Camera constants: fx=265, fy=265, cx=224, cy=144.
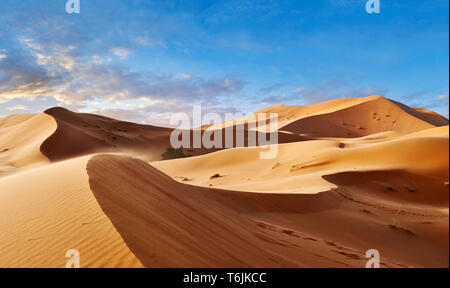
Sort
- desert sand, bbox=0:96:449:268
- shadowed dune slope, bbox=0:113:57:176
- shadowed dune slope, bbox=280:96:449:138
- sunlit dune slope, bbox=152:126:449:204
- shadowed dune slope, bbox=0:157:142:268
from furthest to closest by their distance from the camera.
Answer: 1. shadowed dune slope, bbox=280:96:449:138
2. shadowed dune slope, bbox=0:113:57:176
3. sunlit dune slope, bbox=152:126:449:204
4. desert sand, bbox=0:96:449:268
5. shadowed dune slope, bbox=0:157:142:268

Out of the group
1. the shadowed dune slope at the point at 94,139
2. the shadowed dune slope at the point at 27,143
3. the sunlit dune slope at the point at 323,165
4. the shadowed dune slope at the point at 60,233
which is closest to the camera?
the shadowed dune slope at the point at 60,233

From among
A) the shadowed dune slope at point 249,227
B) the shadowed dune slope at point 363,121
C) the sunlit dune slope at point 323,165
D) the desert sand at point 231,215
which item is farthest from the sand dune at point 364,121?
the shadowed dune slope at point 249,227

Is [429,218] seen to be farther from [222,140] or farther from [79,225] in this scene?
[222,140]

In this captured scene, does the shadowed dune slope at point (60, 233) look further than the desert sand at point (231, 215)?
No

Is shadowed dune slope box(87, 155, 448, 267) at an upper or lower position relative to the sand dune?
lower

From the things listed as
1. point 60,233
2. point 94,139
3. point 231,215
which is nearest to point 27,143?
point 94,139

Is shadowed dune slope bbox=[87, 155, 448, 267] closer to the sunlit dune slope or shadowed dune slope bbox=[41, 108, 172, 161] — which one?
the sunlit dune slope

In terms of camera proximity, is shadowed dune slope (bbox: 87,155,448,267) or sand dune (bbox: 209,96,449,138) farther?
sand dune (bbox: 209,96,449,138)

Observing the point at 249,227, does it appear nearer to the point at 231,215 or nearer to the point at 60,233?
the point at 231,215

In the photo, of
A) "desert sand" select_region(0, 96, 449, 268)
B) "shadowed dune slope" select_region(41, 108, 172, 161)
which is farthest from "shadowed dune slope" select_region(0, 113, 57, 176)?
"desert sand" select_region(0, 96, 449, 268)

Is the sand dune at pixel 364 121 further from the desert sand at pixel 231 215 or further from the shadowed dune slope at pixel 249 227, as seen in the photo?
the shadowed dune slope at pixel 249 227

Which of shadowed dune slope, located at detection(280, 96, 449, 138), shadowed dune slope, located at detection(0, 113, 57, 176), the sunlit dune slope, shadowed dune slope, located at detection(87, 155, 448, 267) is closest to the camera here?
shadowed dune slope, located at detection(87, 155, 448, 267)

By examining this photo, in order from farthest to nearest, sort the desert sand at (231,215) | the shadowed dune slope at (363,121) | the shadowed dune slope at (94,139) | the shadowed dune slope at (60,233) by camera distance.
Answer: the shadowed dune slope at (363,121)
the shadowed dune slope at (94,139)
the desert sand at (231,215)
the shadowed dune slope at (60,233)
